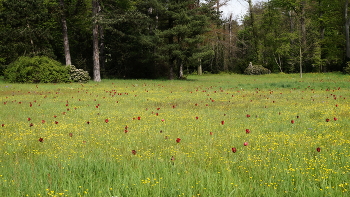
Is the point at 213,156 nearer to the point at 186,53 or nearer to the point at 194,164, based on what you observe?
the point at 194,164

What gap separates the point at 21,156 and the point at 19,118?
3.86 m

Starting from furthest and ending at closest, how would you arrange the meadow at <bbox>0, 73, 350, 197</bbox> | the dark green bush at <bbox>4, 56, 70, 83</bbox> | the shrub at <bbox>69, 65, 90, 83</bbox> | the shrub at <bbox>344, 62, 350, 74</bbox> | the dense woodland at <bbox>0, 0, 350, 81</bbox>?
the shrub at <bbox>344, 62, 350, 74</bbox>, the dense woodland at <bbox>0, 0, 350, 81</bbox>, the shrub at <bbox>69, 65, 90, 83</bbox>, the dark green bush at <bbox>4, 56, 70, 83</bbox>, the meadow at <bbox>0, 73, 350, 197</bbox>

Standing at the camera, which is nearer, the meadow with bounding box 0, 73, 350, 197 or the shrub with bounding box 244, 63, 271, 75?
the meadow with bounding box 0, 73, 350, 197

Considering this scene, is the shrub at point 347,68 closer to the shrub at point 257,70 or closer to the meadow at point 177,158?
the shrub at point 257,70

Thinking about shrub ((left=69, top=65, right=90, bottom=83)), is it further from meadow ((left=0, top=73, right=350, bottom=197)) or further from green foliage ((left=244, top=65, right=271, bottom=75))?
green foliage ((left=244, top=65, right=271, bottom=75))

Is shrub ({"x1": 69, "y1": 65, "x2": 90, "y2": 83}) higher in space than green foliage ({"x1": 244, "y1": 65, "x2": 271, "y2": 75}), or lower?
lower

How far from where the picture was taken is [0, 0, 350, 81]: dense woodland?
88.1 ft

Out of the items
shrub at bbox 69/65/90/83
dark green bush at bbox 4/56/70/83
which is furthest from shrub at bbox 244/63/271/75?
dark green bush at bbox 4/56/70/83

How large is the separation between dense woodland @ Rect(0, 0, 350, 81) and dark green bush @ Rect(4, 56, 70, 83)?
3091mm

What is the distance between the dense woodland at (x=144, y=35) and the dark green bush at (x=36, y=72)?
3091 mm

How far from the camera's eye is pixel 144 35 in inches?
1151


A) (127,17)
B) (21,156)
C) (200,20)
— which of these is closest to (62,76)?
(127,17)

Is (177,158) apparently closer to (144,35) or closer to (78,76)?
(78,76)

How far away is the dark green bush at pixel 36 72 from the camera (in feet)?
77.0
